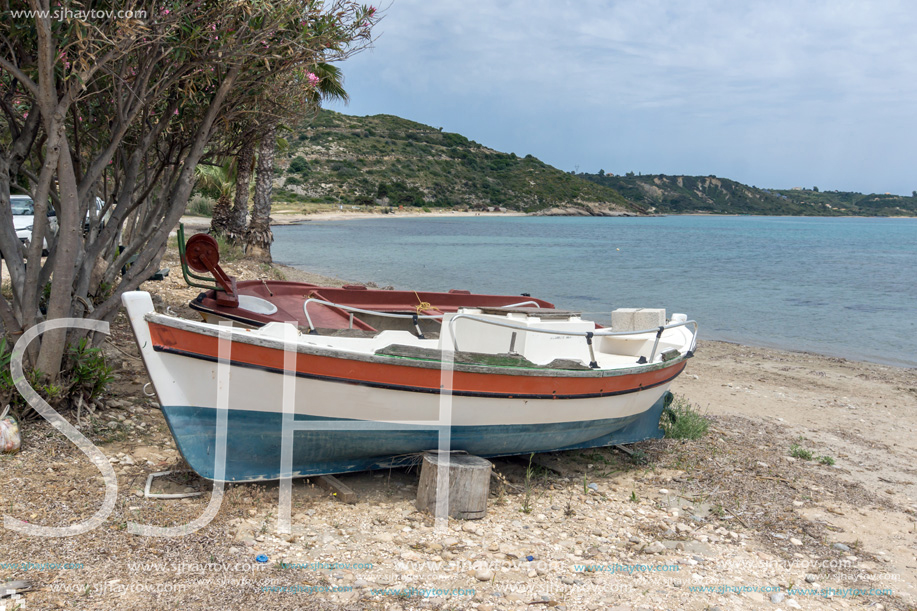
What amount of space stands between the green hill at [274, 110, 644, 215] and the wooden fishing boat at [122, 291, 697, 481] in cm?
7072

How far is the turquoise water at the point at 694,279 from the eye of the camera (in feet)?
60.1

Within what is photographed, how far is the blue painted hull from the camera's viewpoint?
15.1 ft

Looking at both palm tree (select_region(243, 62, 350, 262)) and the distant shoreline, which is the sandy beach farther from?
the distant shoreline

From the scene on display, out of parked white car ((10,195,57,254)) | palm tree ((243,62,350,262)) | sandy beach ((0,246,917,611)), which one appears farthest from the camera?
palm tree ((243,62,350,262))

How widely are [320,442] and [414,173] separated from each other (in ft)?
308

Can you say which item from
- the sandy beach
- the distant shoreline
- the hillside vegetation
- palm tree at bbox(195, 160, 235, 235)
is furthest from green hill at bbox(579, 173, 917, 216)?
the sandy beach

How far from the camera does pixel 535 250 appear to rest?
45.0 m

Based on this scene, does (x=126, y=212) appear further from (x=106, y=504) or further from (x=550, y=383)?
(x=550, y=383)

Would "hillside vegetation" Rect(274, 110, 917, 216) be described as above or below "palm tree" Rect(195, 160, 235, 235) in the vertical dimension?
above

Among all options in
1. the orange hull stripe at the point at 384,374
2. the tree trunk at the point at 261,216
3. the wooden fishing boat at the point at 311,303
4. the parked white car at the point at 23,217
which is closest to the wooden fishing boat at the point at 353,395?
the orange hull stripe at the point at 384,374

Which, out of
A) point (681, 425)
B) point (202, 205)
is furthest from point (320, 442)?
point (202, 205)

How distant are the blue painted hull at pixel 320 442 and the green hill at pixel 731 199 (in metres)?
148

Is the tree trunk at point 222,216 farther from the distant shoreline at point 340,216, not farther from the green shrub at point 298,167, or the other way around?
the green shrub at point 298,167

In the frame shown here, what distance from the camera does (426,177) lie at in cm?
9788
